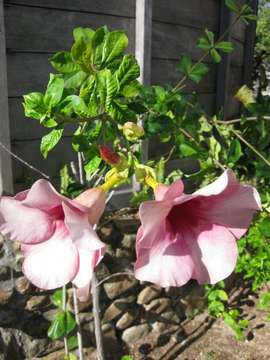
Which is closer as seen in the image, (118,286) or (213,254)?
(213,254)

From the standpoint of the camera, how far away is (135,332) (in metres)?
3.11

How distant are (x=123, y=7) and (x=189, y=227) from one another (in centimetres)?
216

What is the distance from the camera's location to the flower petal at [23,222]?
2.34ft

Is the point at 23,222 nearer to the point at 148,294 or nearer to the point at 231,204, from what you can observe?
the point at 231,204

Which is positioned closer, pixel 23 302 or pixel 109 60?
pixel 109 60

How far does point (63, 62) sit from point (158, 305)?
253 cm

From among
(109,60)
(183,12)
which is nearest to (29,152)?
(183,12)

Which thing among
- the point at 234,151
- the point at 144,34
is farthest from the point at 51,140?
the point at 144,34

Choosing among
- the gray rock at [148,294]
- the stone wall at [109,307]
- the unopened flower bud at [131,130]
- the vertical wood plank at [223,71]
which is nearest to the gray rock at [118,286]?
the stone wall at [109,307]

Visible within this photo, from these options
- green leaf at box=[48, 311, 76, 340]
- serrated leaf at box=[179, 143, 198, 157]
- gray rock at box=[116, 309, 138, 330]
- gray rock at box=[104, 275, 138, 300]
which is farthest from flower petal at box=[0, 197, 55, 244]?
gray rock at box=[116, 309, 138, 330]

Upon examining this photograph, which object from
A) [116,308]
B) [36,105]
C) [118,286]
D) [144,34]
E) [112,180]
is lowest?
[116,308]

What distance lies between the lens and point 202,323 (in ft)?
11.1

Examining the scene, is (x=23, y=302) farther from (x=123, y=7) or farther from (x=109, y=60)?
(x=109, y=60)

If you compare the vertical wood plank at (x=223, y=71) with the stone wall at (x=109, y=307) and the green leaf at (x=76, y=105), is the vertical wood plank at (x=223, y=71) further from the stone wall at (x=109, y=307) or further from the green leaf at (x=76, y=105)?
the green leaf at (x=76, y=105)
